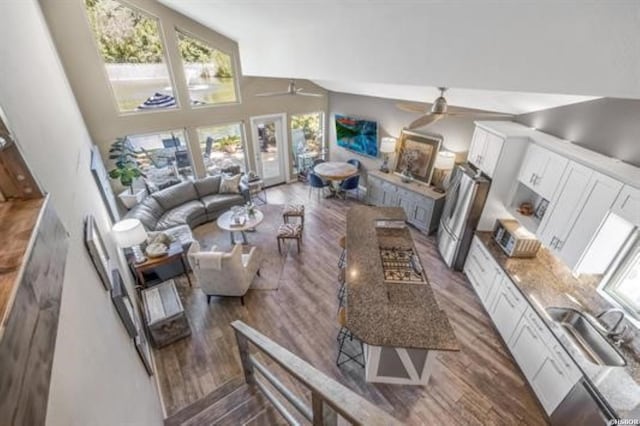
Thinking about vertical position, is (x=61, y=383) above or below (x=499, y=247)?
above

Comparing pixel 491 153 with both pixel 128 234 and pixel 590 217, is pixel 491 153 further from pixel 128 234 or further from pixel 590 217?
pixel 128 234

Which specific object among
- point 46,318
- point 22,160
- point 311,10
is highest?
point 311,10

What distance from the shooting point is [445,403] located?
10.7 feet

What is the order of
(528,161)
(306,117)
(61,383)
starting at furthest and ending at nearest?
(306,117), (528,161), (61,383)

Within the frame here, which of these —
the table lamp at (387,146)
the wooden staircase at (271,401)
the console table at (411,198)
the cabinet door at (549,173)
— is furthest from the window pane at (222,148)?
the cabinet door at (549,173)

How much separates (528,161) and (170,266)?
5.77m

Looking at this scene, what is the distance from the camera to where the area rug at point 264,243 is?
5082 millimetres

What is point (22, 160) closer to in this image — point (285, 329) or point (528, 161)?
point (285, 329)

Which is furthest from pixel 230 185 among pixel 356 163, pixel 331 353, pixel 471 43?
pixel 471 43

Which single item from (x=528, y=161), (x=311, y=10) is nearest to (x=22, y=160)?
(x=311, y=10)

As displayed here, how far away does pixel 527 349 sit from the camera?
3.38 m

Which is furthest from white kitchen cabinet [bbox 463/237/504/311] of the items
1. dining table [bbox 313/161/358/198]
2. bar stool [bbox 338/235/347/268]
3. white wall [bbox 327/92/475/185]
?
dining table [bbox 313/161/358/198]

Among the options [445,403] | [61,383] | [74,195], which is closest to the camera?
[61,383]

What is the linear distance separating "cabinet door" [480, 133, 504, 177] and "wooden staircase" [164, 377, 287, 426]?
4139 mm
